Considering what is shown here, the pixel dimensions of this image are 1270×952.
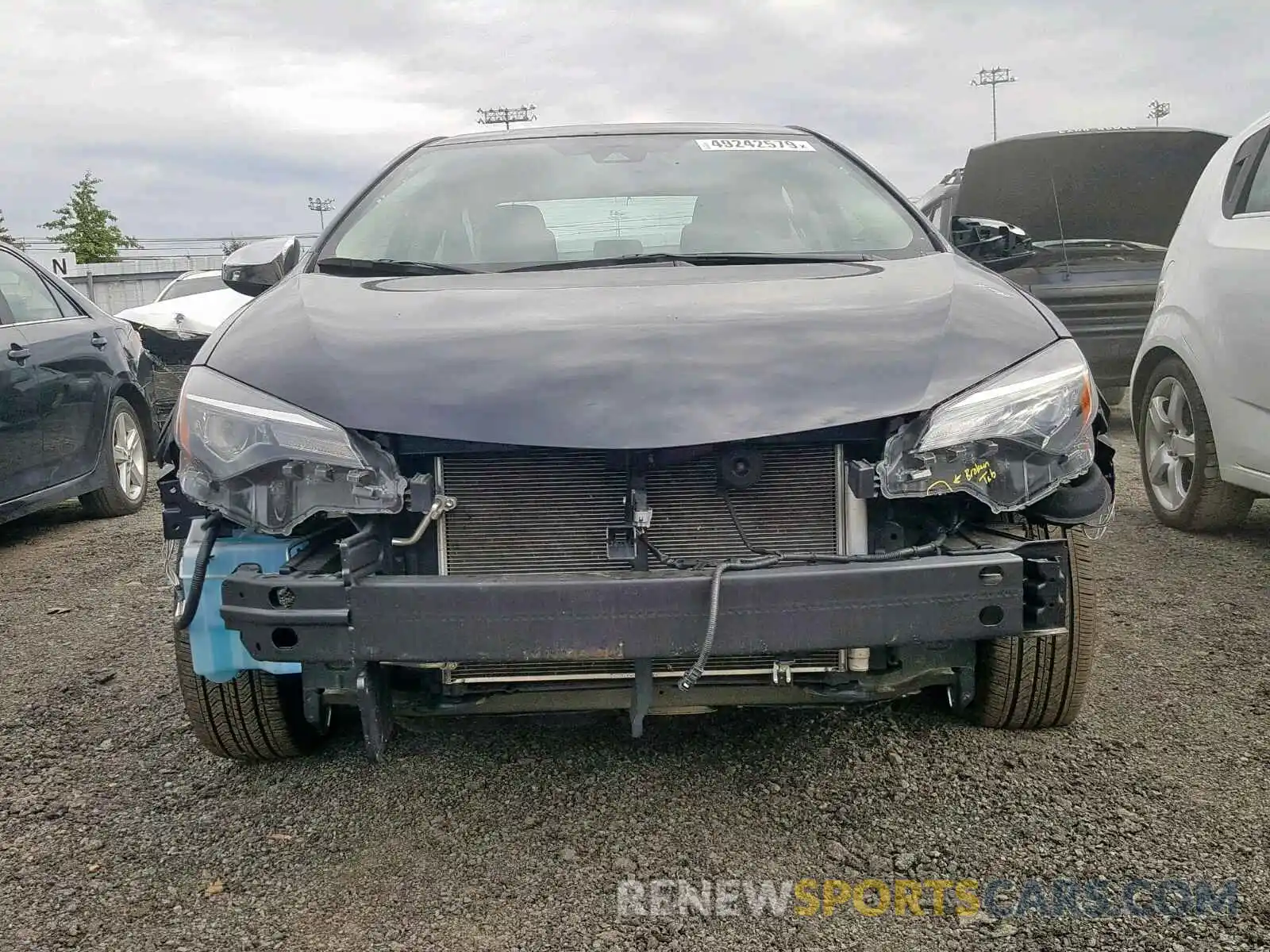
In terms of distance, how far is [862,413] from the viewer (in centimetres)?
189

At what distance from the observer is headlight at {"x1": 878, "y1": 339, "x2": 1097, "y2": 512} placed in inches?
75.3

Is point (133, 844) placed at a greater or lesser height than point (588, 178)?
lesser

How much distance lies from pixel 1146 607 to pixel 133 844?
314 centimetres

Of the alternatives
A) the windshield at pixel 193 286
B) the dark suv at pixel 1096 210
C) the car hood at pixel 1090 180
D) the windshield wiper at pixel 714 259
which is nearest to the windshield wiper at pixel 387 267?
the windshield wiper at pixel 714 259

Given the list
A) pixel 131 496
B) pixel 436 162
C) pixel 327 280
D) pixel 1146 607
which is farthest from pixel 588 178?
pixel 131 496

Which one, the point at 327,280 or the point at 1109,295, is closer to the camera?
the point at 327,280

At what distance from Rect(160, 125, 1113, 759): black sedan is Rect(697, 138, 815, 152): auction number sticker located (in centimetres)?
109

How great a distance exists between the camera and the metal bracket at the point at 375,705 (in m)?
1.92

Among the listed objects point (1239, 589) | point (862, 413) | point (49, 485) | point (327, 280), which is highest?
point (327, 280)

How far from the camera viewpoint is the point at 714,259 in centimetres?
268

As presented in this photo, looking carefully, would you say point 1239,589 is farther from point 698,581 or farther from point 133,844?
point 133,844

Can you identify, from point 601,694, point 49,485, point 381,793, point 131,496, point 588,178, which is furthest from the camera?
point 131,496

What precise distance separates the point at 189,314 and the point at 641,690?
6705 millimetres

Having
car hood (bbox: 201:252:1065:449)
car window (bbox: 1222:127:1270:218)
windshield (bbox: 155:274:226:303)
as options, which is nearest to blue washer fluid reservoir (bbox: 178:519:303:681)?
car hood (bbox: 201:252:1065:449)
